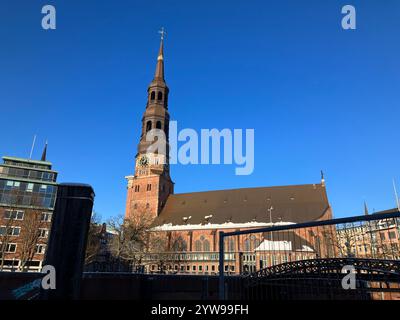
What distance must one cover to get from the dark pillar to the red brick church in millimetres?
43564

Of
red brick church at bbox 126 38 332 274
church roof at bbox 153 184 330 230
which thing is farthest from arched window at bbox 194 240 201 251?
church roof at bbox 153 184 330 230

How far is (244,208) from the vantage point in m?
56.2

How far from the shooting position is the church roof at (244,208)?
51250 mm

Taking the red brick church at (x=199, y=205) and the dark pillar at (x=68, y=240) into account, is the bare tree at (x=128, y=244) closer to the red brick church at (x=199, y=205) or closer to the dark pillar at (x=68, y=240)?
the red brick church at (x=199, y=205)

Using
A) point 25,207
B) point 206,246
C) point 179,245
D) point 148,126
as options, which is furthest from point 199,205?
point 25,207

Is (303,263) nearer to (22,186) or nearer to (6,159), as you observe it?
(22,186)

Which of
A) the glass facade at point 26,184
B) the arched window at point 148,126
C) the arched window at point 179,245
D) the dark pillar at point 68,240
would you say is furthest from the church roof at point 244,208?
the dark pillar at point 68,240

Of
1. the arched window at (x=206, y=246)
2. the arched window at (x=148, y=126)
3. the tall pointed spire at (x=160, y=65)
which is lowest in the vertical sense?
the arched window at (x=206, y=246)

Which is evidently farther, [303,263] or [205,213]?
[205,213]

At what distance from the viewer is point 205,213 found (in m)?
58.2

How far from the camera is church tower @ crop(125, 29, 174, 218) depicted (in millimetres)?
58906

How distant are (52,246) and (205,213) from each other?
5571 centimetres
